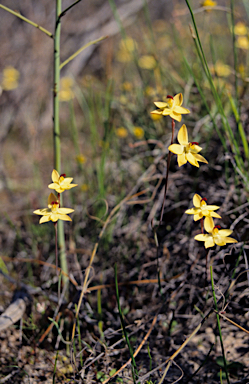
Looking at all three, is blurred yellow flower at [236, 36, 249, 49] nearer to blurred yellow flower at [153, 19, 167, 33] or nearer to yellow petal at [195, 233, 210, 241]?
yellow petal at [195, 233, 210, 241]

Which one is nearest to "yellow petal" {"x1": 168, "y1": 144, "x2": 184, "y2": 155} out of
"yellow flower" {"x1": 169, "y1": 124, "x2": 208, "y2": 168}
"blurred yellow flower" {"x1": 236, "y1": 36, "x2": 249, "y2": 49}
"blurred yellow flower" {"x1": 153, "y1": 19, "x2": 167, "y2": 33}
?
"yellow flower" {"x1": 169, "y1": 124, "x2": 208, "y2": 168}

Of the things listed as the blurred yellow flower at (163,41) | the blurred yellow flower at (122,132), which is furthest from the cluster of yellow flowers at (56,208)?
the blurred yellow flower at (163,41)

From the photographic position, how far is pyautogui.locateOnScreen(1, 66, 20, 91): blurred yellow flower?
2547 millimetres

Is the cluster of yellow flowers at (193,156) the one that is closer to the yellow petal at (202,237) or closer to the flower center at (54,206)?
the yellow petal at (202,237)

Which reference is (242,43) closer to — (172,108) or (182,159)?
(172,108)

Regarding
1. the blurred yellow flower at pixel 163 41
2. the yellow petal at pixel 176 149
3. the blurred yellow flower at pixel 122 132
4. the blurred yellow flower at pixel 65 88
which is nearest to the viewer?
the yellow petal at pixel 176 149

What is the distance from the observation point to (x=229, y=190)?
4.53ft

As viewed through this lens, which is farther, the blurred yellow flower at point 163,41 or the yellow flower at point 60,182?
the blurred yellow flower at point 163,41

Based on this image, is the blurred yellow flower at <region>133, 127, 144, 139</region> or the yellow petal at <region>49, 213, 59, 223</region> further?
the blurred yellow flower at <region>133, 127, 144, 139</region>

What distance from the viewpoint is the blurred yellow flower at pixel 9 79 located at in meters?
2.55

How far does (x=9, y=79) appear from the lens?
2545 mm

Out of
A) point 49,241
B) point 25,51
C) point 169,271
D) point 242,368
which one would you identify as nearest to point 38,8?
point 25,51

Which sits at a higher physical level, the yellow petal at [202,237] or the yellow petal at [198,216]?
the yellow petal at [198,216]

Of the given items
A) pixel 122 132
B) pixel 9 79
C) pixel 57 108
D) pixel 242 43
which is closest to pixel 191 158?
pixel 57 108
